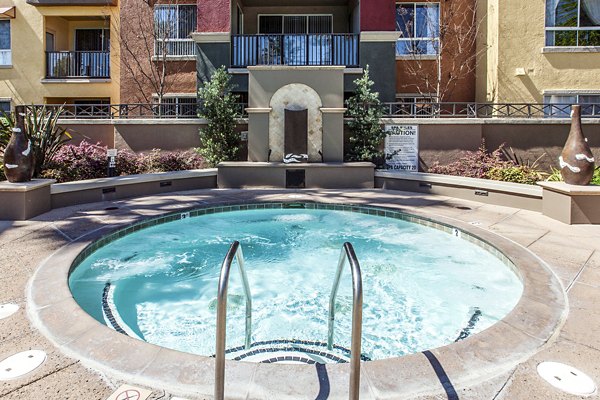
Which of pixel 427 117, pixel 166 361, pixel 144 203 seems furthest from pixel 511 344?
pixel 427 117

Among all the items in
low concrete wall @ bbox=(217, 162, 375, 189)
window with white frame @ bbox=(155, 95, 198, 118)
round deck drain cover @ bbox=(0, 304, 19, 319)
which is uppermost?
window with white frame @ bbox=(155, 95, 198, 118)

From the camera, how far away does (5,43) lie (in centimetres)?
1822

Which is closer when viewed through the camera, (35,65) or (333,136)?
(333,136)

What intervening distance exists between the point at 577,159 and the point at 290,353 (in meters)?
6.50

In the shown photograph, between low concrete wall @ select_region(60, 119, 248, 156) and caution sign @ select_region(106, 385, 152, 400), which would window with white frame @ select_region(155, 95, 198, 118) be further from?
caution sign @ select_region(106, 385, 152, 400)

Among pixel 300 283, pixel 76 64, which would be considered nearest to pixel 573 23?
pixel 300 283

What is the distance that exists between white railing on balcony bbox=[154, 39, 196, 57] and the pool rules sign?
914 centimetres

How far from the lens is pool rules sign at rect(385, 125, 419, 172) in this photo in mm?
12328

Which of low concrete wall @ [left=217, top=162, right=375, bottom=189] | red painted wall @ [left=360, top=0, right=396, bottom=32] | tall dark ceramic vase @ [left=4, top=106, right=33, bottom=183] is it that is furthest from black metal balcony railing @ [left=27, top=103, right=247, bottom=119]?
tall dark ceramic vase @ [left=4, top=106, right=33, bottom=183]

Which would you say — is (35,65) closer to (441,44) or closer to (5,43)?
(5,43)

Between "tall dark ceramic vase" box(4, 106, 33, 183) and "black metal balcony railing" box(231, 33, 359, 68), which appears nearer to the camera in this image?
"tall dark ceramic vase" box(4, 106, 33, 183)

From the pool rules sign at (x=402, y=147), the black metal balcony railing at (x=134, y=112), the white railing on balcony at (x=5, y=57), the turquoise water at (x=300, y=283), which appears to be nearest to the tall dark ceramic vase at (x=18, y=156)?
the turquoise water at (x=300, y=283)

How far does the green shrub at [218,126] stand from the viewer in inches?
474

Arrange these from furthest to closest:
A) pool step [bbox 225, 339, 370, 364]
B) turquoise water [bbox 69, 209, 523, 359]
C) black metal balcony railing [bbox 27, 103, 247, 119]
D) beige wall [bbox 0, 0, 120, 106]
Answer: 1. beige wall [bbox 0, 0, 120, 106]
2. black metal balcony railing [bbox 27, 103, 247, 119]
3. turquoise water [bbox 69, 209, 523, 359]
4. pool step [bbox 225, 339, 370, 364]
